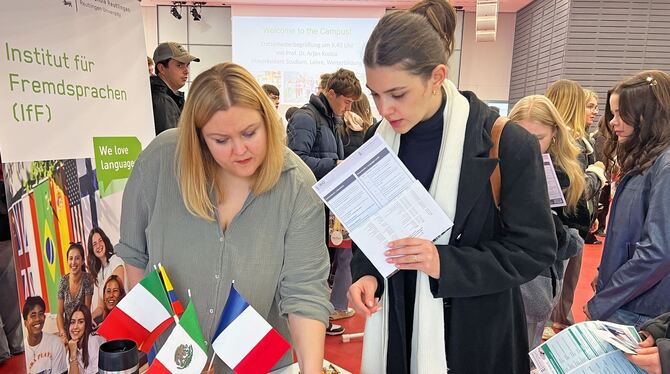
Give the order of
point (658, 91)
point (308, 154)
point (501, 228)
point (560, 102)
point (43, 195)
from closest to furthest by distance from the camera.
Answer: point (501, 228) < point (658, 91) < point (43, 195) < point (560, 102) < point (308, 154)

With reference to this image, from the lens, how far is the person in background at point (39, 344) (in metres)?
1.77

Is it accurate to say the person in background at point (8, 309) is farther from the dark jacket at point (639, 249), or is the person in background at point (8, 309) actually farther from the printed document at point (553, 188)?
the dark jacket at point (639, 249)

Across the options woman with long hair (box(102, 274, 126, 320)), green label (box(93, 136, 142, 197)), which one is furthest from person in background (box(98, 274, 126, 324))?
green label (box(93, 136, 142, 197))

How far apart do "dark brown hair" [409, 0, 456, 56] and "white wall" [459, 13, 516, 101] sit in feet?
29.0

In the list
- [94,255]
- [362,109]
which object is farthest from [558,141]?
[94,255]

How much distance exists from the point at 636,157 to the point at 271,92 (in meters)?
3.78

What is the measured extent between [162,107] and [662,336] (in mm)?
2788

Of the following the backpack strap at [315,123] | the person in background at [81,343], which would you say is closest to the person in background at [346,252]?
the backpack strap at [315,123]

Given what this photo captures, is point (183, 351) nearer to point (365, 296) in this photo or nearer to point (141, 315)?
point (141, 315)

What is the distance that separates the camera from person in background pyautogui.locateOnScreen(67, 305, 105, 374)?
6.59ft

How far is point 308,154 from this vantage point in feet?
9.62

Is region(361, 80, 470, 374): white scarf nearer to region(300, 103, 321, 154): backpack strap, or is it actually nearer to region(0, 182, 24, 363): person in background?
region(300, 103, 321, 154): backpack strap

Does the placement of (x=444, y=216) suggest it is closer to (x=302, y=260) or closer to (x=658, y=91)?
(x=302, y=260)

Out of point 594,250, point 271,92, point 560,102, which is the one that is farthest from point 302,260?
point 594,250
